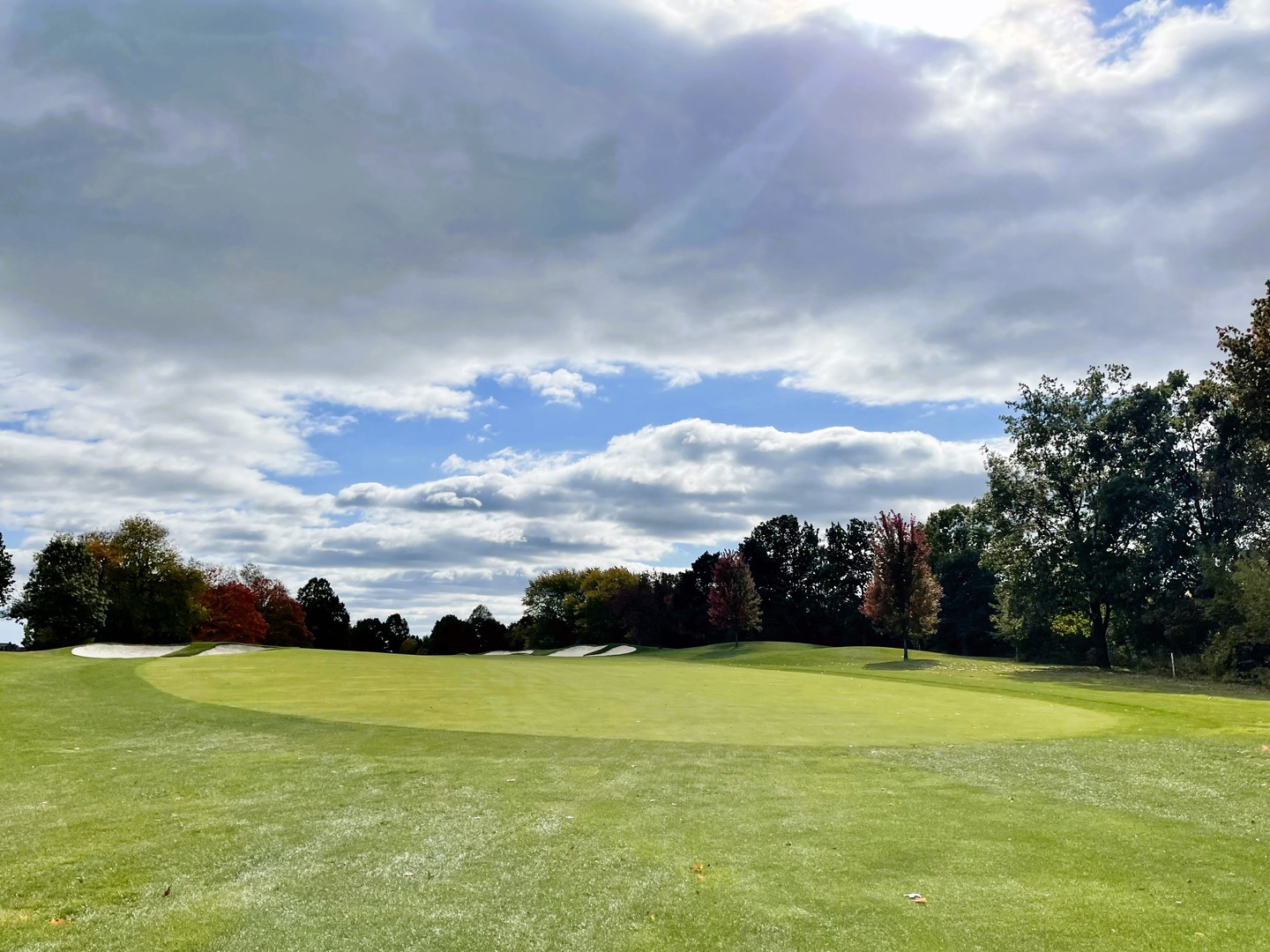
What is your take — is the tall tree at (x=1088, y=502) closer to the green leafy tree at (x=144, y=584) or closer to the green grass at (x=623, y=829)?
the green grass at (x=623, y=829)

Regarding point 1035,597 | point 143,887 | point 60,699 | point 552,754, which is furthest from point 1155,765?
point 1035,597

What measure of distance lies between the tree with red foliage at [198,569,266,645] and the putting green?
5904 centimetres

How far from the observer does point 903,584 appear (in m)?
49.4

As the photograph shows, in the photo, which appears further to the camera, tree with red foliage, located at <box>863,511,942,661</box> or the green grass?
tree with red foliage, located at <box>863,511,942,661</box>

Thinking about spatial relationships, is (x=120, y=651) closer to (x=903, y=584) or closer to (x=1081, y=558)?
(x=903, y=584)

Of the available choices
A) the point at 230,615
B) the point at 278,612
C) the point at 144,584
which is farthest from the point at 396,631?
the point at 144,584

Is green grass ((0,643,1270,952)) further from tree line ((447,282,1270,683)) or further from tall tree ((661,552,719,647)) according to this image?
tall tree ((661,552,719,647))

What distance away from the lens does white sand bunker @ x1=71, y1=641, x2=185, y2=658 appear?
3944 cm

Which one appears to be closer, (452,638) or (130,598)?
(130,598)

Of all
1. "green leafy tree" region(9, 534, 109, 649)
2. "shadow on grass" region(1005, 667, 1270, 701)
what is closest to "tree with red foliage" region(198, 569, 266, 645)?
"green leafy tree" region(9, 534, 109, 649)

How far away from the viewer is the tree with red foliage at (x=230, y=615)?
3351 inches

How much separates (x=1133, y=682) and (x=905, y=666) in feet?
35.1

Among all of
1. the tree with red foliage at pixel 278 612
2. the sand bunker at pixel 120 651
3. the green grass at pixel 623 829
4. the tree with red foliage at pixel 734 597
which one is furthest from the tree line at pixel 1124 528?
the tree with red foliage at pixel 278 612

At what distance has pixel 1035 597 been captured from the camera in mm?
50125
